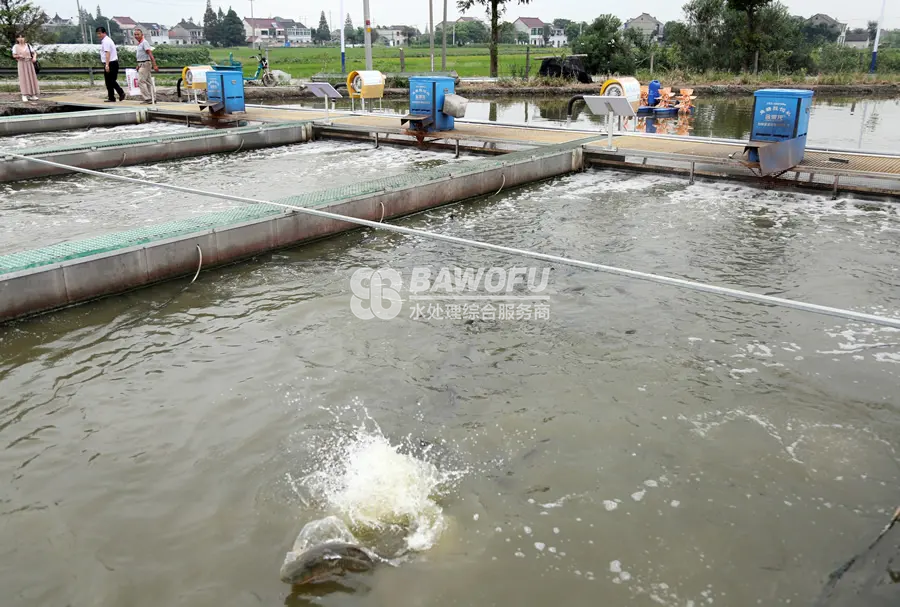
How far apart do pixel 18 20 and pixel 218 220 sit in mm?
24685

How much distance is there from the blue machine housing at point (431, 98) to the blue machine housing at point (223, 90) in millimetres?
5267

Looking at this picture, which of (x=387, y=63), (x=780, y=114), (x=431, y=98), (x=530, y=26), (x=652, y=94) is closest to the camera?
(x=780, y=114)

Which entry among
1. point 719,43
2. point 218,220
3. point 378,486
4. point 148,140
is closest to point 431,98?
point 148,140

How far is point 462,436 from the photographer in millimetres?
4184

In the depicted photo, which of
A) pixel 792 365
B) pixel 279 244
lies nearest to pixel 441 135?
pixel 279 244

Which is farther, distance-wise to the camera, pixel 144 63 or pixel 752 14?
pixel 752 14

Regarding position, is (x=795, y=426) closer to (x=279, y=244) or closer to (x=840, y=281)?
(x=840, y=281)

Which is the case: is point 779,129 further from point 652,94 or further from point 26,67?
point 26,67

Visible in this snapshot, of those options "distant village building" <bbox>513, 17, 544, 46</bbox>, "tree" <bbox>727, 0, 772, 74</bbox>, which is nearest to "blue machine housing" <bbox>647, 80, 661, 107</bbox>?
"tree" <bbox>727, 0, 772, 74</bbox>

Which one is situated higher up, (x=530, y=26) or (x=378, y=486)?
(x=530, y=26)

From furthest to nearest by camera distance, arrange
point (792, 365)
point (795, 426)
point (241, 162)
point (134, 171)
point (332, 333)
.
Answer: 1. point (241, 162)
2. point (134, 171)
3. point (332, 333)
4. point (792, 365)
5. point (795, 426)

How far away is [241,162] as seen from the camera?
12758 mm

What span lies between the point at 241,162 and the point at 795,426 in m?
11.0

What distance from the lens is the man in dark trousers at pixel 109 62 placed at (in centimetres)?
1777
